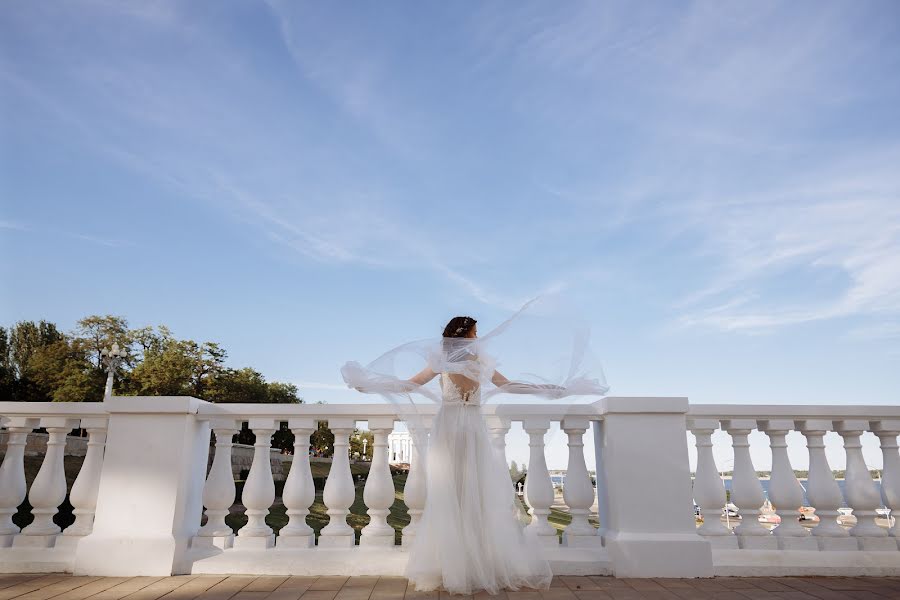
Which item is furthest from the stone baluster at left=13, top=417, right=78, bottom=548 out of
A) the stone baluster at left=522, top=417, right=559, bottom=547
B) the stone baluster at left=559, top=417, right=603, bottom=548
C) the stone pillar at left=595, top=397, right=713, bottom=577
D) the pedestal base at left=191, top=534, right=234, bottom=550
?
the stone pillar at left=595, top=397, right=713, bottom=577

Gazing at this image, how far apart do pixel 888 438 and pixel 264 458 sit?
4.70 meters

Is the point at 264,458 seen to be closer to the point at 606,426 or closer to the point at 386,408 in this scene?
the point at 386,408

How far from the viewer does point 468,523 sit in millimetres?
3736

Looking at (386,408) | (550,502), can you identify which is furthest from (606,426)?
(386,408)

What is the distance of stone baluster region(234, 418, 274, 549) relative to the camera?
408 cm

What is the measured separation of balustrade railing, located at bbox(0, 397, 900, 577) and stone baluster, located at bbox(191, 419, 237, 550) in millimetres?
11

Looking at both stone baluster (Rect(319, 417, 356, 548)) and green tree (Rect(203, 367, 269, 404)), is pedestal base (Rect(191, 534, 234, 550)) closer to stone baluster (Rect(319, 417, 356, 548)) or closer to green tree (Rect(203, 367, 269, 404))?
stone baluster (Rect(319, 417, 356, 548))

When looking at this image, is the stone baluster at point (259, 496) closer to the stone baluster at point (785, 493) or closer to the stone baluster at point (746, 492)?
the stone baluster at point (746, 492)

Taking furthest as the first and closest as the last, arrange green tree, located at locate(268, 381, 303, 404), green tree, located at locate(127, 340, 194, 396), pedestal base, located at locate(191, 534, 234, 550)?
green tree, located at locate(268, 381, 303, 404) → green tree, located at locate(127, 340, 194, 396) → pedestal base, located at locate(191, 534, 234, 550)

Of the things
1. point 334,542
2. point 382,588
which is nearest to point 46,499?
point 334,542

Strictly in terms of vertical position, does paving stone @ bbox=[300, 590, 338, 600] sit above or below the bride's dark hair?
below

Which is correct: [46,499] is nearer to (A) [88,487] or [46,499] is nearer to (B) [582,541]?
(A) [88,487]

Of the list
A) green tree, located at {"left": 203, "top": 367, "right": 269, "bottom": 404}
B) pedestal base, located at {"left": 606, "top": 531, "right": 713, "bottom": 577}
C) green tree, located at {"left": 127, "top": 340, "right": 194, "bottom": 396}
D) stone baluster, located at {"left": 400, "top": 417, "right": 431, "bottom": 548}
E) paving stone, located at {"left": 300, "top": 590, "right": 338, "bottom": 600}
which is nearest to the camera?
paving stone, located at {"left": 300, "top": 590, "right": 338, "bottom": 600}

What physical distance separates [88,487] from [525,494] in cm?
327
